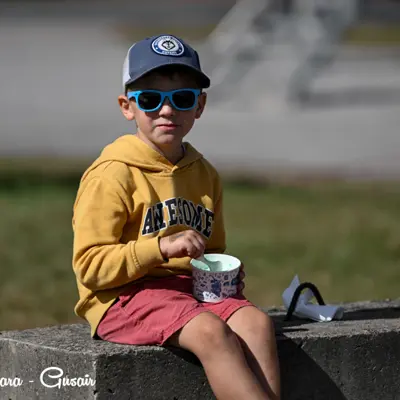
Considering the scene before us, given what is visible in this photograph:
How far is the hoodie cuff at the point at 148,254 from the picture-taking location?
3.83 meters

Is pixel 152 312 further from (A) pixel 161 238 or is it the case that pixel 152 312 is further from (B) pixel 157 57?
(B) pixel 157 57

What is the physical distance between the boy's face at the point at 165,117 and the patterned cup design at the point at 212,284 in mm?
449

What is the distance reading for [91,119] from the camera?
16.7 metres

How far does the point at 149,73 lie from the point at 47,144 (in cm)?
1034

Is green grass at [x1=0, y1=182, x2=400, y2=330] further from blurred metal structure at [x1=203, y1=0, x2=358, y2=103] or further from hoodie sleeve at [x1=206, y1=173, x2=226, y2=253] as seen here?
blurred metal structure at [x1=203, y1=0, x2=358, y2=103]

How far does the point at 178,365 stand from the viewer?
387 cm

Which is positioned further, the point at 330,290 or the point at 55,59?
the point at 55,59

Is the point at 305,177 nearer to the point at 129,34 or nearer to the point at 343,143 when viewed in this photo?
the point at 343,143

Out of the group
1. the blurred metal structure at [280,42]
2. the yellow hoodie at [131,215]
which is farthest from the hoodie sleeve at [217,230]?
the blurred metal structure at [280,42]

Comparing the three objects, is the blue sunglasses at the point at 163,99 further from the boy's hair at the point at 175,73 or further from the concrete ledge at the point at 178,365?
the concrete ledge at the point at 178,365

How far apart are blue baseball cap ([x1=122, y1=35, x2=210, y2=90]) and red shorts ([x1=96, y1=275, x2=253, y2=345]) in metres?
0.72

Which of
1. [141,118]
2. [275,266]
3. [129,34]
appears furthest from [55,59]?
[141,118]

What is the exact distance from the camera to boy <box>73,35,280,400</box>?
3.77m

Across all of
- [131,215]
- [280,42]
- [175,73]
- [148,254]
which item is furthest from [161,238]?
[280,42]
